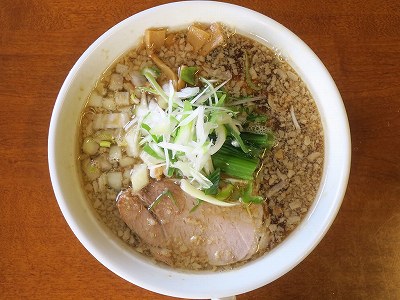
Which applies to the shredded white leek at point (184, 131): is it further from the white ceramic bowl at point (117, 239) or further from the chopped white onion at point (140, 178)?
the white ceramic bowl at point (117, 239)

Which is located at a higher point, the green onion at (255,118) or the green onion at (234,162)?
the green onion at (255,118)

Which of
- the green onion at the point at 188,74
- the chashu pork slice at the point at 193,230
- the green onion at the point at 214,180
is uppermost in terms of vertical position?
the green onion at the point at 188,74

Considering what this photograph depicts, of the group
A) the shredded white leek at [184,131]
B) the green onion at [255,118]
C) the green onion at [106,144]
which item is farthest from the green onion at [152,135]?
the green onion at [255,118]

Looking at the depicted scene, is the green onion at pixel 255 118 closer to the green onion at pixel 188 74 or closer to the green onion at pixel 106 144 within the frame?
the green onion at pixel 188 74

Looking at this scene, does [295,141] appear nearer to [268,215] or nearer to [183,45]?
[268,215]

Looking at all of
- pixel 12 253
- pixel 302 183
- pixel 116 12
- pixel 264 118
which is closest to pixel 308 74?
pixel 264 118

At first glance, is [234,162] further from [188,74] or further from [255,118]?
[188,74]

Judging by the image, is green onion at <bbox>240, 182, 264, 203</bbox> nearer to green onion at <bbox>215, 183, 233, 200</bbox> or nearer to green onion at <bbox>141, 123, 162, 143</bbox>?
green onion at <bbox>215, 183, 233, 200</bbox>

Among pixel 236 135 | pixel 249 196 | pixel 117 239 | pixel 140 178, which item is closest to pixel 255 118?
pixel 236 135
